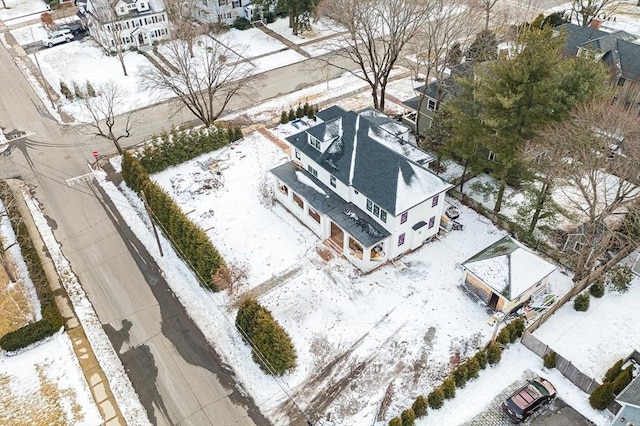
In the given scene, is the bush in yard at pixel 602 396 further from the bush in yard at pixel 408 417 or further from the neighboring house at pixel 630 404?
the bush in yard at pixel 408 417

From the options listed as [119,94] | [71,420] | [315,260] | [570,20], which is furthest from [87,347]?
[570,20]

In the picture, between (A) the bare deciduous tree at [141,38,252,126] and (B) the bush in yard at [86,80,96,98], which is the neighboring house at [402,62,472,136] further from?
(B) the bush in yard at [86,80,96,98]

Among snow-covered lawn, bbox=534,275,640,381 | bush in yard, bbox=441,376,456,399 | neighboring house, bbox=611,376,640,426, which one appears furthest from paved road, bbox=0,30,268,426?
snow-covered lawn, bbox=534,275,640,381

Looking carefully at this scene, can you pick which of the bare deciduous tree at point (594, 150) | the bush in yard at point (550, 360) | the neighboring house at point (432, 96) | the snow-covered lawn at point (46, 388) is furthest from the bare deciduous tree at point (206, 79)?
the bush in yard at point (550, 360)

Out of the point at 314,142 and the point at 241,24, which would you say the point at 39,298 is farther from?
the point at 241,24

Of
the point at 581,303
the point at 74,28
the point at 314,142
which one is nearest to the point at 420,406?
the point at 581,303

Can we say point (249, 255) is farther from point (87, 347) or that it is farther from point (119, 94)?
point (119, 94)
